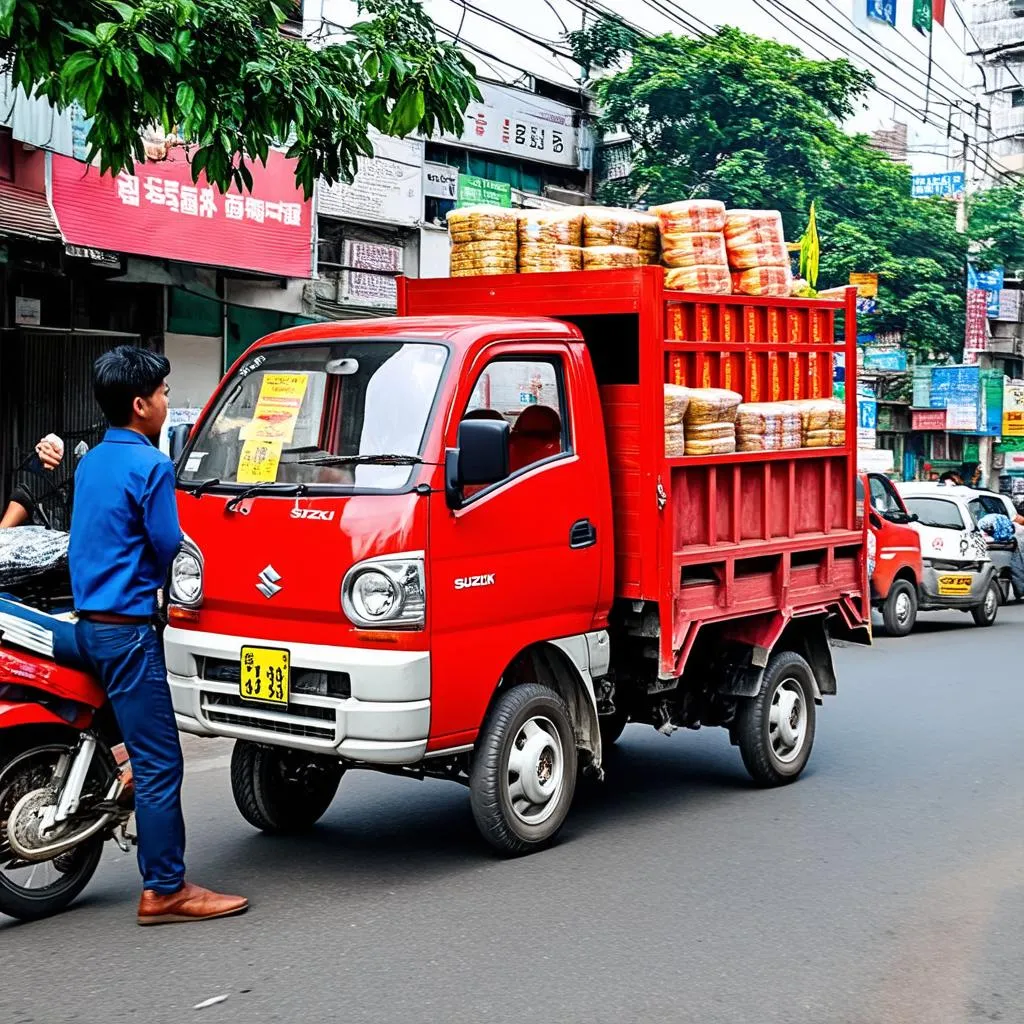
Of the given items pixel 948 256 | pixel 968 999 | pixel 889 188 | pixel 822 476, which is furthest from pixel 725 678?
pixel 948 256

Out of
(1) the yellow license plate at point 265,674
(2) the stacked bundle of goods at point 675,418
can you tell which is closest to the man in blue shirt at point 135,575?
(1) the yellow license plate at point 265,674

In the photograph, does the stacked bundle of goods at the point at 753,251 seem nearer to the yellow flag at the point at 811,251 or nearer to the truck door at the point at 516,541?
the truck door at the point at 516,541

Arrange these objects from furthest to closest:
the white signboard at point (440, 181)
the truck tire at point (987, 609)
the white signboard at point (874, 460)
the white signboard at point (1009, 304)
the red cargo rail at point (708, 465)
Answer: the white signboard at point (1009, 304) → the white signboard at point (440, 181) → the white signboard at point (874, 460) → the truck tire at point (987, 609) → the red cargo rail at point (708, 465)

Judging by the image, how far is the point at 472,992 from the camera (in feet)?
13.7

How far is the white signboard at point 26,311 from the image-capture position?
46.4 ft

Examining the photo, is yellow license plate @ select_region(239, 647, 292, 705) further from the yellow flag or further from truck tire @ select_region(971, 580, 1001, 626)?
the yellow flag

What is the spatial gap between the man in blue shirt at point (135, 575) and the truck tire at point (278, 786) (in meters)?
1.18

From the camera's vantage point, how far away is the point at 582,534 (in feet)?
19.4

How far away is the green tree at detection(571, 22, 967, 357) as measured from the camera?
2930 cm

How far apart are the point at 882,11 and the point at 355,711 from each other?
33547mm

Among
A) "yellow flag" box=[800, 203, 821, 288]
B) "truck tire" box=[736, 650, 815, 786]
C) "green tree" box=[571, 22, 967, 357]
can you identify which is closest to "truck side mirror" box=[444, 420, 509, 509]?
"truck tire" box=[736, 650, 815, 786]

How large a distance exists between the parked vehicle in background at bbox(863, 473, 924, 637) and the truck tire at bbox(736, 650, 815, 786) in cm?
831

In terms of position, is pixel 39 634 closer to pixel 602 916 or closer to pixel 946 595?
pixel 602 916

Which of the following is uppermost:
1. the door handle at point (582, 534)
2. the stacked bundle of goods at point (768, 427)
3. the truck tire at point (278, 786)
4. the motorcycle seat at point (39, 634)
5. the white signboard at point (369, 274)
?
the white signboard at point (369, 274)
